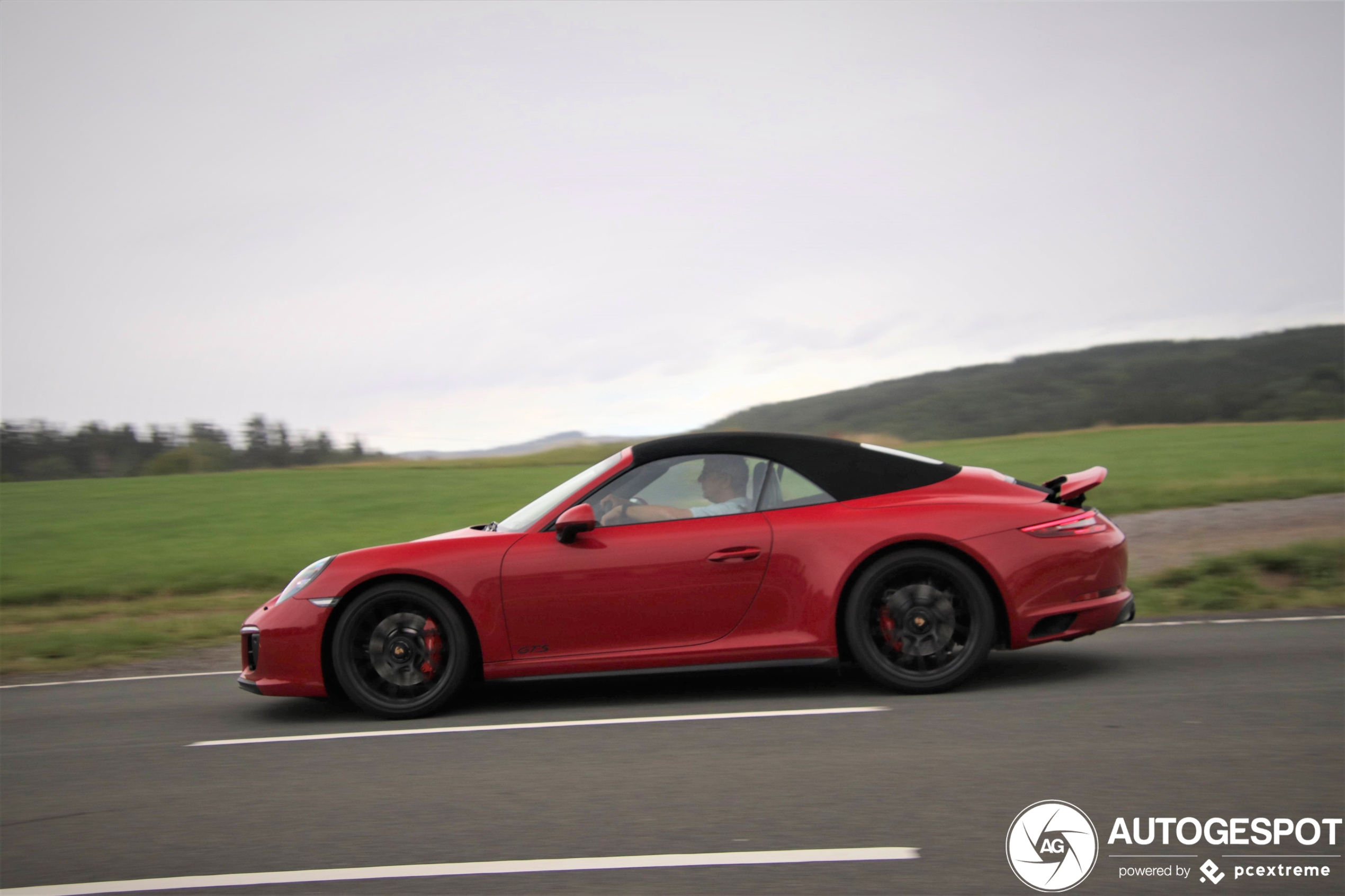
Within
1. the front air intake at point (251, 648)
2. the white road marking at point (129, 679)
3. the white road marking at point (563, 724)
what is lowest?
the white road marking at point (129, 679)

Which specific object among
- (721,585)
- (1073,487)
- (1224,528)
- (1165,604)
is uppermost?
(1073,487)

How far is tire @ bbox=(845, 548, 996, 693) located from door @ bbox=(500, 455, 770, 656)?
21.7 inches

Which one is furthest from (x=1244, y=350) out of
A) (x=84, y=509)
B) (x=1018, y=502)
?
(x=1018, y=502)

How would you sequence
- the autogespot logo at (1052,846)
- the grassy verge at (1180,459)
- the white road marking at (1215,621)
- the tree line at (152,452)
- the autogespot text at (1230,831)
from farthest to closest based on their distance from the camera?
the tree line at (152,452), the grassy verge at (1180,459), the white road marking at (1215,621), the autogespot text at (1230,831), the autogespot logo at (1052,846)

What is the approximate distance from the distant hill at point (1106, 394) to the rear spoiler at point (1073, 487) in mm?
24450

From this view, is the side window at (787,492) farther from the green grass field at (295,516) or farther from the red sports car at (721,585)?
the green grass field at (295,516)

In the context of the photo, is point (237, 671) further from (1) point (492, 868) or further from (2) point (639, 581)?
(1) point (492, 868)

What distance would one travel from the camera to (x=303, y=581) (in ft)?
19.2

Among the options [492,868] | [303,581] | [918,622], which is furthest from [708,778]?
[303,581]

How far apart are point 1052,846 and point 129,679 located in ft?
23.0

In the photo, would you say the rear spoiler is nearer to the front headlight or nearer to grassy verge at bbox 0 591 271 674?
the front headlight

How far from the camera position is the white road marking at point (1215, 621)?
747 centimetres

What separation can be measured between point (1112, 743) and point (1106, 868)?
134 cm

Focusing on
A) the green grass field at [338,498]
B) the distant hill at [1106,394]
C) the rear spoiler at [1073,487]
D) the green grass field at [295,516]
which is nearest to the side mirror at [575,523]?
the rear spoiler at [1073,487]
